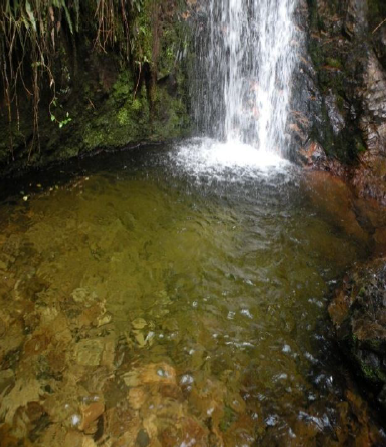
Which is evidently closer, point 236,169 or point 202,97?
point 236,169

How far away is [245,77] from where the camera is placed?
6.41 m

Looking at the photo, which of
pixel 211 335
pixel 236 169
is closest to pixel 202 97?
pixel 236 169

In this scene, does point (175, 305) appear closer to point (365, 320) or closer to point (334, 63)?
point (365, 320)

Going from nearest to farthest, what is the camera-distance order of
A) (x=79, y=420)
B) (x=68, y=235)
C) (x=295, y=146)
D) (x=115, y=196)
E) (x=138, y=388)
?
(x=79, y=420) < (x=138, y=388) < (x=68, y=235) < (x=115, y=196) < (x=295, y=146)

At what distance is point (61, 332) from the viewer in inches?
111

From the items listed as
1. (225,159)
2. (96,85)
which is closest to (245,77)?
(225,159)

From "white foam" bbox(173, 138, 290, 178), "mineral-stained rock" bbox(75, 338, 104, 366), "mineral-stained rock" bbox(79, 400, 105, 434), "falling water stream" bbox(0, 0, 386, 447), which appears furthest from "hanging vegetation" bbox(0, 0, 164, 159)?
"mineral-stained rock" bbox(79, 400, 105, 434)

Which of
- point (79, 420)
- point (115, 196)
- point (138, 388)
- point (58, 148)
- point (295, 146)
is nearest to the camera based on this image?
point (79, 420)

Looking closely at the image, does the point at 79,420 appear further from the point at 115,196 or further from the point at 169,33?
the point at 169,33

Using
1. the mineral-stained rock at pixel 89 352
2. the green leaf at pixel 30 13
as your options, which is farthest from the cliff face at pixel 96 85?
the mineral-stained rock at pixel 89 352

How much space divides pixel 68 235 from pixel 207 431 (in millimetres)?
2582

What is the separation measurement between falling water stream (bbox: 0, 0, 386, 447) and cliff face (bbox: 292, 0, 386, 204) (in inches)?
22.7

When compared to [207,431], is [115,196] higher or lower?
higher

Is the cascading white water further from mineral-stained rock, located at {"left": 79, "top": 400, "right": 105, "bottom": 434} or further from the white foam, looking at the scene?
mineral-stained rock, located at {"left": 79, "top": 400, "right": 105, "bottom": 434}
